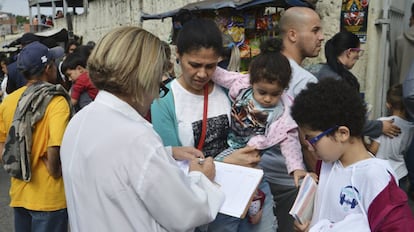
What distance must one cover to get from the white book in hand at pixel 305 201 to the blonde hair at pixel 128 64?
0.91 m

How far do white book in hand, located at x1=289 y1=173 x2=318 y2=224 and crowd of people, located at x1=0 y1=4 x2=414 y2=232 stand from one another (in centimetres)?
3

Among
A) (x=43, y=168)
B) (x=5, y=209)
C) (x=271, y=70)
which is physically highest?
(x=271, y=70)

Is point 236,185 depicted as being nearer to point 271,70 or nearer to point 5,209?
point 271,70

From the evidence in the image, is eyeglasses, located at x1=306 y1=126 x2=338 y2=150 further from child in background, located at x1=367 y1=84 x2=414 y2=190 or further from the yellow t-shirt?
child in background, located at x1=367 y1=84 x2=414 y2=190

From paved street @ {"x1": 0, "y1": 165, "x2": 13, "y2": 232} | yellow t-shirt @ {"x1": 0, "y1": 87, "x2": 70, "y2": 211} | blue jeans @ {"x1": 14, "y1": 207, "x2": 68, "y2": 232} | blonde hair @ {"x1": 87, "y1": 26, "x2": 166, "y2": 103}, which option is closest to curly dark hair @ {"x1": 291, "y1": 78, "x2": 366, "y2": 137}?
blonde hair @ {"x1": 87, "y1": 26, "x2": 166, "y2": 103}

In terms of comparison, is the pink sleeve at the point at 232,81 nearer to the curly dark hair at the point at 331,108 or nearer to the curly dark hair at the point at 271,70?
the curly dark hair at the point at 271,70

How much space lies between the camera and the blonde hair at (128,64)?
1.54m

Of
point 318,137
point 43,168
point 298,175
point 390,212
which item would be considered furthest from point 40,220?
point 390,212

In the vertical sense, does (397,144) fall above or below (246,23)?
below

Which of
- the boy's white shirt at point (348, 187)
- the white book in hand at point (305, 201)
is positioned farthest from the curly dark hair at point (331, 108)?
the white book in hand at point (305, 201)

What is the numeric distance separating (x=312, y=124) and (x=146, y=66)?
845 mm

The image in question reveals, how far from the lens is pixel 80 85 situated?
4.77 metres

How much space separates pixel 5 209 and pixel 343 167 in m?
4.49

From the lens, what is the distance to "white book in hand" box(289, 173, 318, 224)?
205cm
